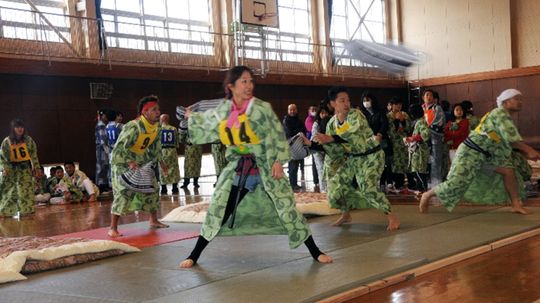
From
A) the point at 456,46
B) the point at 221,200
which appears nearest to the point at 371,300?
the point at 221,200

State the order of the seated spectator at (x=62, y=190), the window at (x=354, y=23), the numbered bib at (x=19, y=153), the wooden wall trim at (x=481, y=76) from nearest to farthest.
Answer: the numbered bib at (x=19, y=153)
the seated spectator at (x=62, y=190)
the wooden wall trim at (x=481, y=76)
the window at (x=354, y=23)

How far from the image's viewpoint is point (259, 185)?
4441 millimetres

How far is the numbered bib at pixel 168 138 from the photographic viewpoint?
→ 10.7 metres

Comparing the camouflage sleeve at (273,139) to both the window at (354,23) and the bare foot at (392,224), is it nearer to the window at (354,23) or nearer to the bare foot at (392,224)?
the bare foot at (392,224)

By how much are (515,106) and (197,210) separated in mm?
3348

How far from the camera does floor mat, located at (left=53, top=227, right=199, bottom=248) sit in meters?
5.68

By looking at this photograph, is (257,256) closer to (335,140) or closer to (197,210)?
(335,140)

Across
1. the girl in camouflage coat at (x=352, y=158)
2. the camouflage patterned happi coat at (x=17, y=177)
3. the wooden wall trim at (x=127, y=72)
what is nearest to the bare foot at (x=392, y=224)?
the girl in camouflage coat at (x=352, y=158)

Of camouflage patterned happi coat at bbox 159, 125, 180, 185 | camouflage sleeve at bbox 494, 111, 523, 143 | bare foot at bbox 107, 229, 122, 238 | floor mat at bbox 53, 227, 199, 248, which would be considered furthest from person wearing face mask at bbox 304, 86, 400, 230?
camouflage patterned happi coat at bbox 159, 125, 180, 185

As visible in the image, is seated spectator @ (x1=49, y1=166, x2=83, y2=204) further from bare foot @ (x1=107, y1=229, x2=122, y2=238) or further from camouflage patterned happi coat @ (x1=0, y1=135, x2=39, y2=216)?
bare foot @ (x1=107, y1=229, x2=122, y2=238)

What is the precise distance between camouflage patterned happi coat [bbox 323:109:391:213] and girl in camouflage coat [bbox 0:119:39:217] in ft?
14.2

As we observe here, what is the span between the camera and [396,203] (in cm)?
770

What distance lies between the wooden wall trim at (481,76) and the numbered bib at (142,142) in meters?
12.9

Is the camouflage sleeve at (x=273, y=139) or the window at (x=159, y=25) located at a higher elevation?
the window at (x=159, y=25)
